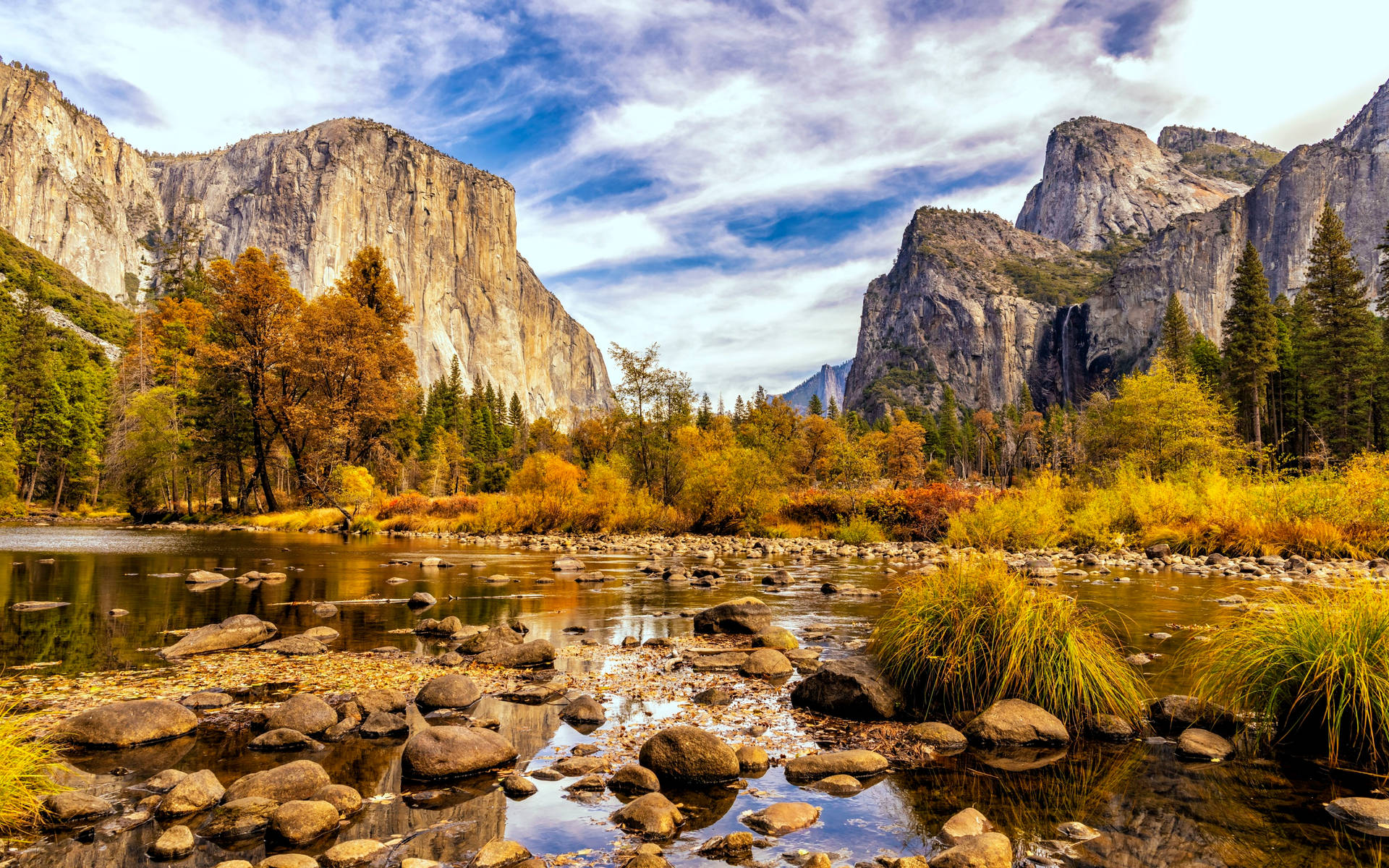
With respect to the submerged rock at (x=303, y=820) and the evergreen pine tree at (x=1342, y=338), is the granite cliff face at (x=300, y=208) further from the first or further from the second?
the submerged rock at (x=303, y=820)

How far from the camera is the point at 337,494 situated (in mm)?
37406

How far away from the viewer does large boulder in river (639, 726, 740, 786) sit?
5.03 m

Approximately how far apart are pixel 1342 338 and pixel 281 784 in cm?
6931

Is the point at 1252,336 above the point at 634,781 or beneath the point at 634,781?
above

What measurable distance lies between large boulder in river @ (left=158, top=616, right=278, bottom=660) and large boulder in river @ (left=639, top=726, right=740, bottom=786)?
269 inches

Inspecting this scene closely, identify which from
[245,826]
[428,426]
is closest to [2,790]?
[245,826]

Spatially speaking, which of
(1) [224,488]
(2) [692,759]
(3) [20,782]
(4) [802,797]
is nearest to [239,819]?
(3) [20,782]

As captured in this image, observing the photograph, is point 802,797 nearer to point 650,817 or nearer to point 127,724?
point 650,817

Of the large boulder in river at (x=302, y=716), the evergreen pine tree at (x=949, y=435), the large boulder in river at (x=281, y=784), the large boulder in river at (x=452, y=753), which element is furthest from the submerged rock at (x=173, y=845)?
the evergreen pine tree at (x=949, y=435)

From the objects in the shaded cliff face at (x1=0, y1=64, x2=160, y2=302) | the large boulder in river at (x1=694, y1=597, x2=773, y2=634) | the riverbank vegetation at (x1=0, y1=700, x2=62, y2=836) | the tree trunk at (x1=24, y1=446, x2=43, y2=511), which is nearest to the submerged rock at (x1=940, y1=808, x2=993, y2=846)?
the riverbank vegetation at (x1=0, y1=700, x2=62, y2=836)

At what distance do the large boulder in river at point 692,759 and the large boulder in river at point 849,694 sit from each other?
1.75 meters

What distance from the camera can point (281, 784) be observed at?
14.7ft

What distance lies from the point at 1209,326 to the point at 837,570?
182833mm

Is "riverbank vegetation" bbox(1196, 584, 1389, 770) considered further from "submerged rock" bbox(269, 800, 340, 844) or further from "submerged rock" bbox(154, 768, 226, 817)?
"submerged rock" bbox(154, 768, 226, 817)
